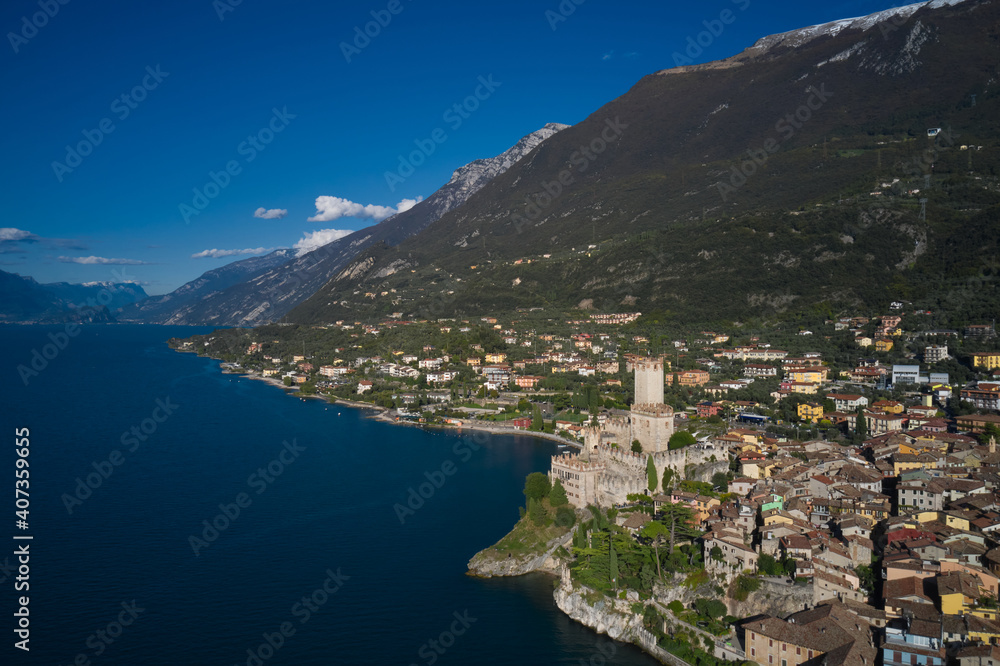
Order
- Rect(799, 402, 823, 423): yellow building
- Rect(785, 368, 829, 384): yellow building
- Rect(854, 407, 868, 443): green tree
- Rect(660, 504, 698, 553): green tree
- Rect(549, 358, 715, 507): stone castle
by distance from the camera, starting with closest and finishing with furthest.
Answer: Rect(660, 504, 698, 553): green tree
Rect(549, 358, 715, 507): stone castle
Rect(854, 407, 868, 443): green tree
Rect(799, 402, 823, 423): yellow building
Rect(785, 368, 829, 384): yellow building

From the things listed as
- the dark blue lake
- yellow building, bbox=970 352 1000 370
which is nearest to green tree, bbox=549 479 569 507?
the dark blue lake

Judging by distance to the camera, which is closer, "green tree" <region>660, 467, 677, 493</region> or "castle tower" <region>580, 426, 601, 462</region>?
"green tree" <region>660, 467, 677, 493</region>

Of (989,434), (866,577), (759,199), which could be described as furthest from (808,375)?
(759,199)

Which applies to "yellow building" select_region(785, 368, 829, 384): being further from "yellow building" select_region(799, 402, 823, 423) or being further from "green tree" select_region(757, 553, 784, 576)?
"green tree" select_region(757, 553, 784, 576)

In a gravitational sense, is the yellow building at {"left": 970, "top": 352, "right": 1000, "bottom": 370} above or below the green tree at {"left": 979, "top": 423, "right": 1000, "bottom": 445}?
above

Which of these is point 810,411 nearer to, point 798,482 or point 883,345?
point 798,482

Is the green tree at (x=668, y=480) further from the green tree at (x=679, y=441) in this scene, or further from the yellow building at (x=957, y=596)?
the yellow building at (x=957, y=596)

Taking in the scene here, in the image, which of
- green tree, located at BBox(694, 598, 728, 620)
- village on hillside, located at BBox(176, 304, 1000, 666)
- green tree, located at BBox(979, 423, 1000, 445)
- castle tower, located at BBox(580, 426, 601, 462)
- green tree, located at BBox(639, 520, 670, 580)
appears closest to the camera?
village on hillside, located at BBox(176, 304, 1000, 666)

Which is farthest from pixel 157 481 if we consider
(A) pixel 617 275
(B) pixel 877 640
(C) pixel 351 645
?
(A) pixel 617 275
